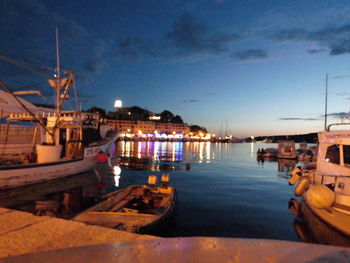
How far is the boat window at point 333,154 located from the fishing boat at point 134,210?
26.6 feet

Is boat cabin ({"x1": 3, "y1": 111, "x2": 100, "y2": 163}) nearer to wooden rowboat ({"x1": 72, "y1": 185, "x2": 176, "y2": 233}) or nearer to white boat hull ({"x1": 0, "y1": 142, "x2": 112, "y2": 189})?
white boat hull ({"x1": 0, "y1": 142, "x2": 112, "y2": 189})

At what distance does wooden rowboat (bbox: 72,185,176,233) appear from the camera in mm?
9028

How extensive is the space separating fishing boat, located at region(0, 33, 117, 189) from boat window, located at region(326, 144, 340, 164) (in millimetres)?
18713

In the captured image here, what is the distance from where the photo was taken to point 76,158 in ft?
76.4

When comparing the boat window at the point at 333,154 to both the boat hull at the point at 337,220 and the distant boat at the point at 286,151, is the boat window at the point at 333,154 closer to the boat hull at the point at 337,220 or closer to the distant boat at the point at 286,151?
the boat hull at the point at 337,220

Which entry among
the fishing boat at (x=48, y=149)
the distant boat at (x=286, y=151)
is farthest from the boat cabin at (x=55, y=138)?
the distant boat at (x=286, y=151)

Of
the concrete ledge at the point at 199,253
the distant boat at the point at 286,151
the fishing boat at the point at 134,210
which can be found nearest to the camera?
the concrete ledge at the point at 199,253

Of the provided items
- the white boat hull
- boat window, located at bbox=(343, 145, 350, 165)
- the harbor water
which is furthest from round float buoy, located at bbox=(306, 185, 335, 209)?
the white boat hull

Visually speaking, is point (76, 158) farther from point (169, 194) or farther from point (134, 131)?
point (134, 131)

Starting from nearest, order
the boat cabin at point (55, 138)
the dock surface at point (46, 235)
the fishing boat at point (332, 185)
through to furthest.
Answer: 1. the dock surface at point (46, 235)
2. the fishing boat at point (332, 185)
3. the boat cabin at point (55, 138)

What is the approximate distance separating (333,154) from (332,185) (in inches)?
91.5

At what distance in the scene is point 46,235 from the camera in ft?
14.3

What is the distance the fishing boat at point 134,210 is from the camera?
9023 millimetres

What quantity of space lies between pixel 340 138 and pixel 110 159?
71.2ft
